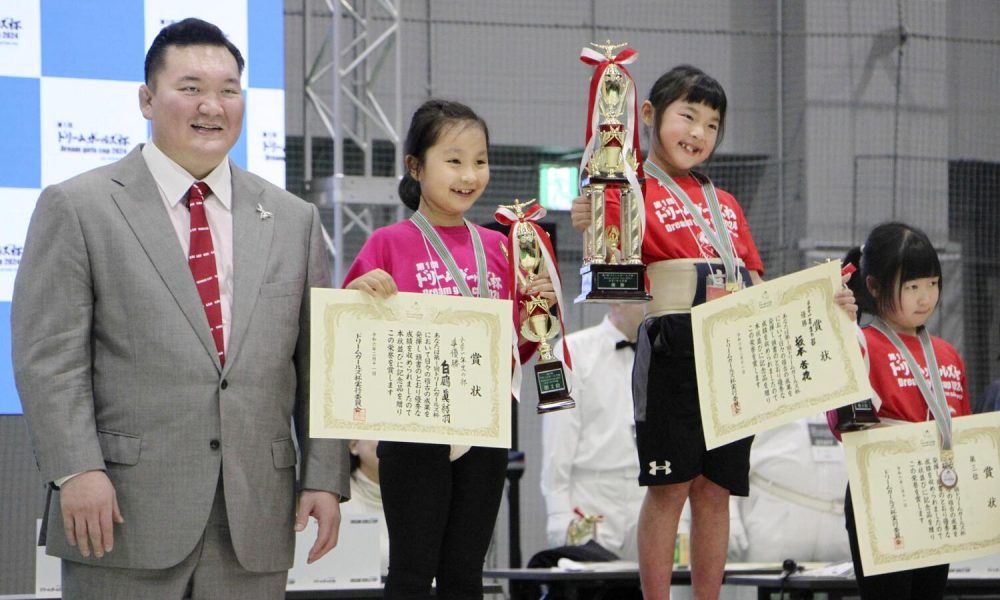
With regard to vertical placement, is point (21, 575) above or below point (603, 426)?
below

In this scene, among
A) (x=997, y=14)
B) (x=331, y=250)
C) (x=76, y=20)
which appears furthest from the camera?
(x=997, y=14)

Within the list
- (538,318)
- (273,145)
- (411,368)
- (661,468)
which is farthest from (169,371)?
(273,145)

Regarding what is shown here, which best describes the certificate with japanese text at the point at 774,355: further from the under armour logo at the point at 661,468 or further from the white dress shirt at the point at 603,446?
the white dress shirt at the point at 603,446

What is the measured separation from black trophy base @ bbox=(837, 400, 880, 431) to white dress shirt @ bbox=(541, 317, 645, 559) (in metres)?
2.33

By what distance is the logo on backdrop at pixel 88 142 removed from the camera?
4.80 m

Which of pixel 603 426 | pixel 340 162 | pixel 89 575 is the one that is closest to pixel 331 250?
pixel 340 162

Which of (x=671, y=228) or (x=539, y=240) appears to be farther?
(x=671, y=228)

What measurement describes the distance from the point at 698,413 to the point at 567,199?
5.33 meters

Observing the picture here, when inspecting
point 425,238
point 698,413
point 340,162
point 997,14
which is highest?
point 997,14

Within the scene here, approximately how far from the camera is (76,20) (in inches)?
191

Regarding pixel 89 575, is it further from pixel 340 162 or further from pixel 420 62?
pixel 420 62

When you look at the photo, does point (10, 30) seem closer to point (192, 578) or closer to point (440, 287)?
point (440, 287)

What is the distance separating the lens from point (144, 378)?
7.27 ft

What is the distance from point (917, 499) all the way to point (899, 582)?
0.86 feet
